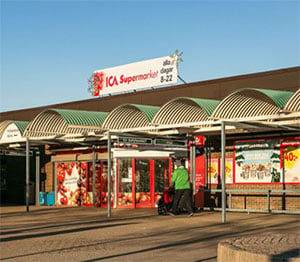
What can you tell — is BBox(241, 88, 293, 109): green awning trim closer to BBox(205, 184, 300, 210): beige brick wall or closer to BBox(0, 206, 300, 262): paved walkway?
BBox(0, 206, 300, 262): paved walkway

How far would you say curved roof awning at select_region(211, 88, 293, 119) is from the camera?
1812 cm

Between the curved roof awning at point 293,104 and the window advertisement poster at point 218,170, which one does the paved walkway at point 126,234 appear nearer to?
the window advertisement poster at point 218,170

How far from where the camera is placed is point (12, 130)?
25.9 meters

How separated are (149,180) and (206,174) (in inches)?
108

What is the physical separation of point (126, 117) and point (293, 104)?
7204 millimetres

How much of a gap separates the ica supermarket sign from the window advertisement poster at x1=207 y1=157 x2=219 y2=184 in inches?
244

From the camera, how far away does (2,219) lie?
1995 centimetres

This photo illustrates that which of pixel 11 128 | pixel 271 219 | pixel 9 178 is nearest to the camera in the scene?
A: pixel 271 219

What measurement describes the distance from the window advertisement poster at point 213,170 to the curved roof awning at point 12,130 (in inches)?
288

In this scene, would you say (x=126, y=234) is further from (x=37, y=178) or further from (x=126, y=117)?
(x=37, y=178)

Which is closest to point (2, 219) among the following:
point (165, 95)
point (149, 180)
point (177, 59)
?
point (149, 180)

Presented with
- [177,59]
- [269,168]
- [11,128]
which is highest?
[177,59]

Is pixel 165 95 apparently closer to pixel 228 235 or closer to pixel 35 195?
pixel 35 195

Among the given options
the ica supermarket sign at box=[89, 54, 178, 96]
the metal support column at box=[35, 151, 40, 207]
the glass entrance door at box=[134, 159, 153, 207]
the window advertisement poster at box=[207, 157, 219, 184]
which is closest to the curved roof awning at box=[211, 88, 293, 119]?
the window advertisement poster at box=[207, 157, 219, 184]
